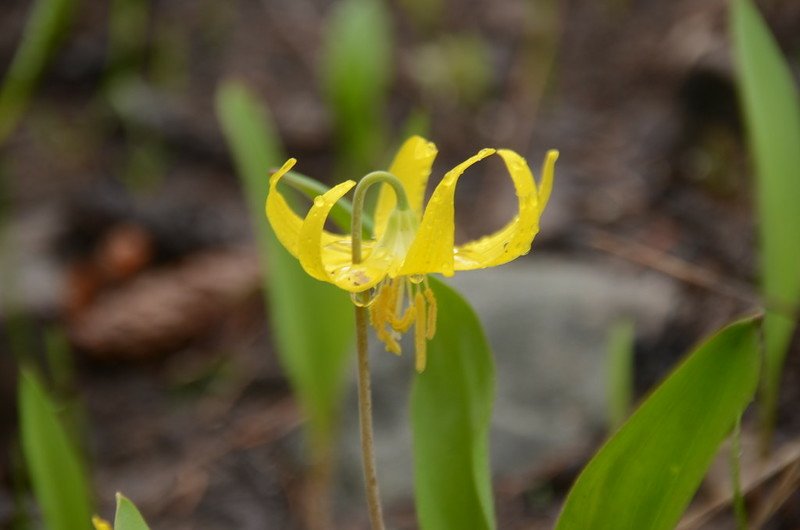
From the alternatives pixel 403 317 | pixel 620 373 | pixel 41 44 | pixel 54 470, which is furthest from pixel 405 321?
pixel 41 44

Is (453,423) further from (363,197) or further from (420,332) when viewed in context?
(363,197)

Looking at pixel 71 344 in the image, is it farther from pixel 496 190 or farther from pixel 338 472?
pixel 496 190

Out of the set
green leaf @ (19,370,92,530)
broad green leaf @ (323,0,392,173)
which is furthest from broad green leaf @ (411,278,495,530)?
broad green leaf @ (323,0,392,173)

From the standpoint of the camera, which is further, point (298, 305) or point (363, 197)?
point (298, 305)

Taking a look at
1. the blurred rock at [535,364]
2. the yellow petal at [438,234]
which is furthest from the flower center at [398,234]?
the blurred rock at [535,364]

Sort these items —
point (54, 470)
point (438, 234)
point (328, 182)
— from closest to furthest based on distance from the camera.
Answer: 1. point (438, 234)
2. point (54, 470)
3. point (328, 182)

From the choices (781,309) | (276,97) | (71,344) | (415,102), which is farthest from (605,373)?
(276,97)

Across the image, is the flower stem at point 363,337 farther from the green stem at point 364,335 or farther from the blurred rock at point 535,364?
the blurred rock at point 535,364
